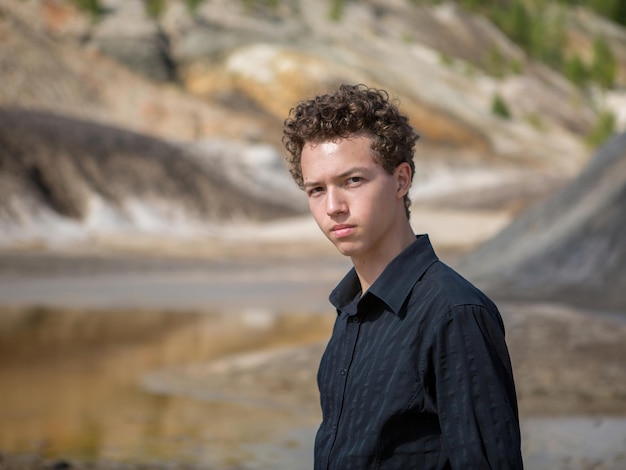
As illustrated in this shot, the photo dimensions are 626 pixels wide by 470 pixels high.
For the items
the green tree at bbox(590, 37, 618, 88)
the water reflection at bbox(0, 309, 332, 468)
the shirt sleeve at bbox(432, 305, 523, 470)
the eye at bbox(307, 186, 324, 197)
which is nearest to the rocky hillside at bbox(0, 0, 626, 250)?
the green tree at bbox(590, 37, 618, 88)

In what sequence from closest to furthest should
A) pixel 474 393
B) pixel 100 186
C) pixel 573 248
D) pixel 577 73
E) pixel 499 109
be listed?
pixel 474 393, pixel 573 248, pixel 100 186, pixel 499 109, pixel 577 73

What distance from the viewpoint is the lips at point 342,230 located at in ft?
6.70

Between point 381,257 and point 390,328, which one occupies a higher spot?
point 381,257

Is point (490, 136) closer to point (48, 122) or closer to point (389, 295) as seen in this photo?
point (48, 122)

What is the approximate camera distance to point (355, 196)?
2039mm

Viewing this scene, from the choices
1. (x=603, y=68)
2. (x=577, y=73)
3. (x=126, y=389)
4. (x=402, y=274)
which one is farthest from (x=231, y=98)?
(x=402, y=274)

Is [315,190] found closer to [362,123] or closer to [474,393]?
[362,123]

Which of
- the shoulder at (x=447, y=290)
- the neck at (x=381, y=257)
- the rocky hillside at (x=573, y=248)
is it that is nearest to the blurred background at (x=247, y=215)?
the rocky hillside at (x=573, y=248)

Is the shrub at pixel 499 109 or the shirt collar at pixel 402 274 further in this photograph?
the shrub at pixel 499 109

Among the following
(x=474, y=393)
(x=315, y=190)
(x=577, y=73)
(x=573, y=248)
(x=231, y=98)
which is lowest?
(x=474, y=393)

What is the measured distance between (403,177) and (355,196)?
12 cm

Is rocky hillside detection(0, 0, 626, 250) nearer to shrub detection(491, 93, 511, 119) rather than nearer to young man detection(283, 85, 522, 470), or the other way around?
shrub detection(491, 93, 511, 119)

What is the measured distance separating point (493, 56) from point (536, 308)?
5763 centimetres

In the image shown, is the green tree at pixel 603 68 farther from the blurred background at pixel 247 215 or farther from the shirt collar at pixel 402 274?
the shirt collar at pixel 402 274
